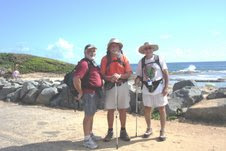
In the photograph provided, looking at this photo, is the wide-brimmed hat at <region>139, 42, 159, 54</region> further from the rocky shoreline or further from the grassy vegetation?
the grassy vegetation

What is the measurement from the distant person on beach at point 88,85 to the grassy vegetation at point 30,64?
88.3ft

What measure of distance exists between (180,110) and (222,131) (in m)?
1.69

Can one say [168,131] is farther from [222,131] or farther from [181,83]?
[181,83]

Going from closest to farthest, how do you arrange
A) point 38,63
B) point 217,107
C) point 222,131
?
point 222,131, point 217,107, point 38,63

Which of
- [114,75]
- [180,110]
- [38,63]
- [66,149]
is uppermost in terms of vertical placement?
[38,63]

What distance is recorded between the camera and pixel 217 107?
28.1ft

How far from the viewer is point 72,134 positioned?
7.89m

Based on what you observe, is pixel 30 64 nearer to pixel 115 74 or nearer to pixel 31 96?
pixel 31 96

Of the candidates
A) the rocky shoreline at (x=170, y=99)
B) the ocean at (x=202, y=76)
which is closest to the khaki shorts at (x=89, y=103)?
the rocky shoreline at (x=170, y=99)

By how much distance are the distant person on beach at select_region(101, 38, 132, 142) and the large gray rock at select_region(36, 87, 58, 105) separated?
5.13 meters

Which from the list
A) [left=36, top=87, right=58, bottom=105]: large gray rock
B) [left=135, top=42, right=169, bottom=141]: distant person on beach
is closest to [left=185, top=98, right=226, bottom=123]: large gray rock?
[left=135, top=42, right=169, bottom=141]: distant person on beach

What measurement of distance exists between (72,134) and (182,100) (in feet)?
11.1

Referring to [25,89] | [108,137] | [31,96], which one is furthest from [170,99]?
[25,89]

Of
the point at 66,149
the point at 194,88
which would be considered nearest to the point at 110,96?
the point at 66,149
